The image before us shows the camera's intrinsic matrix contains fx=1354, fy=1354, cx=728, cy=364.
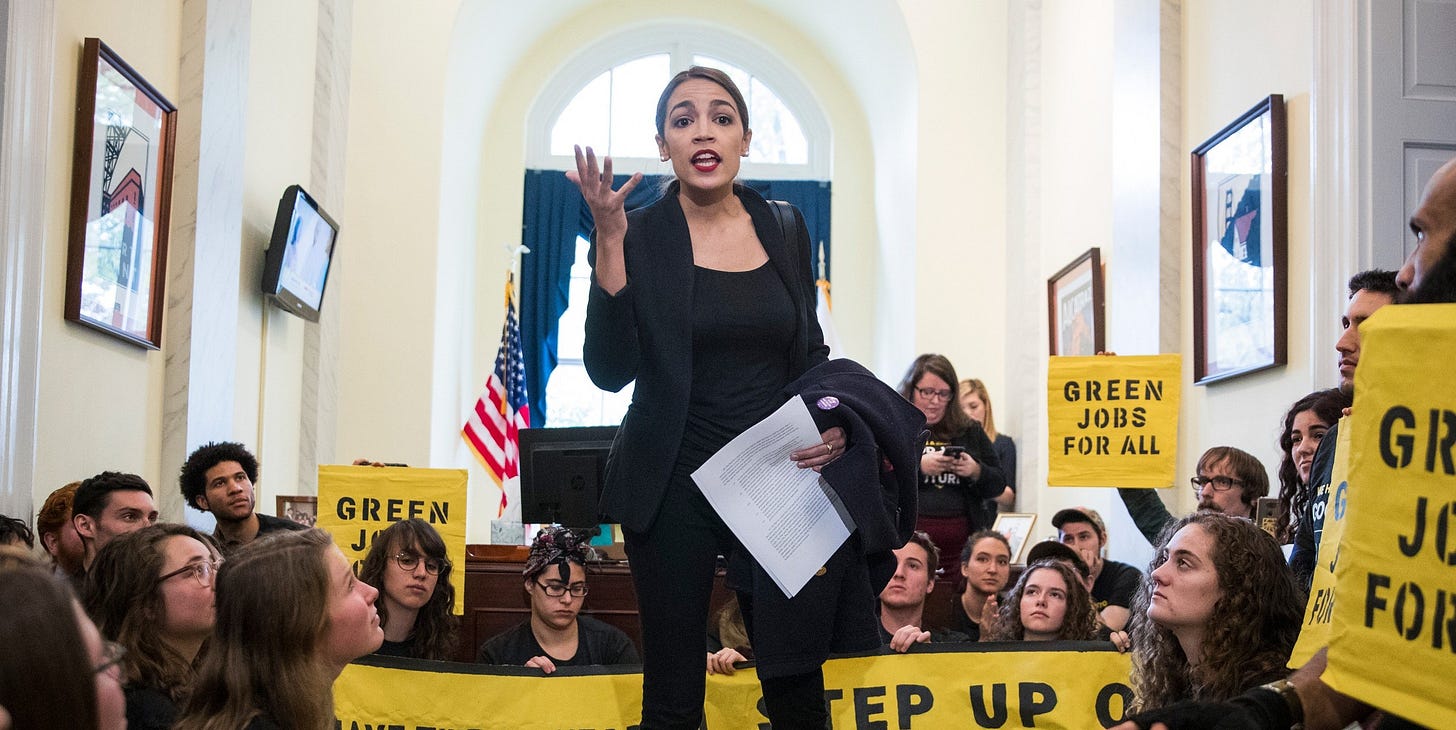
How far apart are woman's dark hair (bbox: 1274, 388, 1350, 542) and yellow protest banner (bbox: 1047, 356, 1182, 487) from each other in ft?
2.47

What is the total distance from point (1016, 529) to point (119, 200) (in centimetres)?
460

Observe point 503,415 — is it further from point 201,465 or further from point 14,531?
point 14,531

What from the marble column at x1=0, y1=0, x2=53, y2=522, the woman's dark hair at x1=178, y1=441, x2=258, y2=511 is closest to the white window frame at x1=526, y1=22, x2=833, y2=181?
the woman's dark hair at x1=178, y1=441, x2=258, y2=511

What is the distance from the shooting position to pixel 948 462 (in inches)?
209

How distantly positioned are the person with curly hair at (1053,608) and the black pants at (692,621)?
215 cm

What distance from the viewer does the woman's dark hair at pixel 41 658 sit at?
1.16m

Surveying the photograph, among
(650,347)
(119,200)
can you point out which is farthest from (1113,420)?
(119,200)

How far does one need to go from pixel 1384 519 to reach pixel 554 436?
13.4 ft

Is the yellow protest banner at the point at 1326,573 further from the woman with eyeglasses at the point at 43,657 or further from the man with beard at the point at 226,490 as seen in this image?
the man with beard at the point at 226,490

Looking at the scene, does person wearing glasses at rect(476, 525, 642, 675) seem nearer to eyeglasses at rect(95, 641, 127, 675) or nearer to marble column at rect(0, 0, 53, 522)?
marble column at rect(0, 0, 53, 522)

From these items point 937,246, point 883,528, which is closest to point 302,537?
point 883,528

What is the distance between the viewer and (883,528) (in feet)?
6.93

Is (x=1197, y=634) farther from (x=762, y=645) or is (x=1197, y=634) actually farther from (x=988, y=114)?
(x=988, y=114)

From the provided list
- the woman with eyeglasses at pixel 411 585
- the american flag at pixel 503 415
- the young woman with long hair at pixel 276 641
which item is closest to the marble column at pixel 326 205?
the american flag at pixel 503 415
